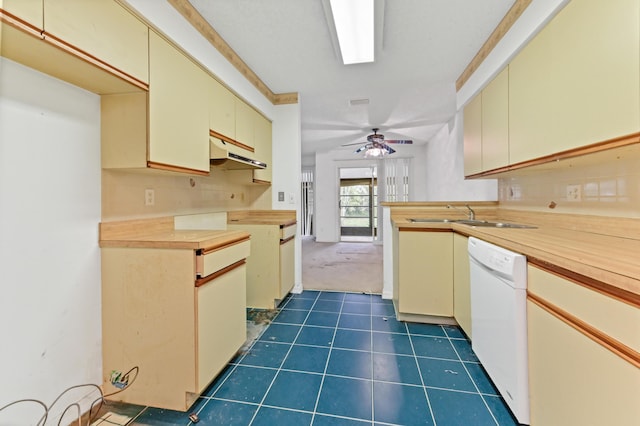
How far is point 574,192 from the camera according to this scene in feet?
5.16

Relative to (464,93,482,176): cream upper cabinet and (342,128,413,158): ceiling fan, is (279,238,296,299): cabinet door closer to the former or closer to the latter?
(464,93,482,176): cream upper cabinet

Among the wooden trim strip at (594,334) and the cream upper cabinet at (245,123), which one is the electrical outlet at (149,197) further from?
the wooden trim strip at (594,334)

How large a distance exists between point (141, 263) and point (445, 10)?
246 centimetres

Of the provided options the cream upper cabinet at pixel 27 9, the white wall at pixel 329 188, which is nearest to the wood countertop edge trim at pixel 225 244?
the cream upper cabinet at pixel 27 9

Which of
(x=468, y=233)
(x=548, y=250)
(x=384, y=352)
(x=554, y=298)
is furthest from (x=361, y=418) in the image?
(x=468, y=233)

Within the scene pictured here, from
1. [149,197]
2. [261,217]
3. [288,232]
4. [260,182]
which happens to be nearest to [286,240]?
[288,232]

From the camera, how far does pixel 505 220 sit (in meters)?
2.31

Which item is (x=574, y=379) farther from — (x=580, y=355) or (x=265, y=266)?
(x=265, y=266)

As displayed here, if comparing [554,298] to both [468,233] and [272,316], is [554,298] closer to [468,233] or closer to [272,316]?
[468,233]

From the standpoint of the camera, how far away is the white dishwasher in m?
1.13

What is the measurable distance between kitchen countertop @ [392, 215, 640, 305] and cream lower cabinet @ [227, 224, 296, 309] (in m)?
1.72

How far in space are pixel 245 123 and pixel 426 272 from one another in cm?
211

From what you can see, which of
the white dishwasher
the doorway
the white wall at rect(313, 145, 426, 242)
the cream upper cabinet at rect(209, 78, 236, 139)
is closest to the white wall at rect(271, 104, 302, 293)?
the cream upper cabinet at rect(209, 78, 236, 139)

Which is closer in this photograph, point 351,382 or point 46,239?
point 46,239
